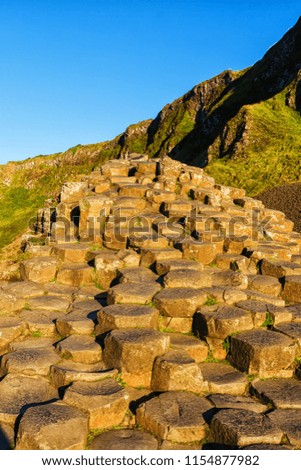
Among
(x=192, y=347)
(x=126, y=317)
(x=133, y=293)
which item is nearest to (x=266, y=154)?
(x=133, y=293)

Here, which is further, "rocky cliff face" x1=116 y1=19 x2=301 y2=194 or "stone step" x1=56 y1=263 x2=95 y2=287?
"rocky cliff face" x1=116 y1=19 x2=301 y2=194

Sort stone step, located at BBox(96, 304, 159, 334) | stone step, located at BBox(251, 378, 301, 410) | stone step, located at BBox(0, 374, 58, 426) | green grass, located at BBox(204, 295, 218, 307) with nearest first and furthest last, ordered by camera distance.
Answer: stone step, located at BBox(0, 374, 58, 426)
stone step, located at BBox(251, 378, 301, 410)
stone step, located at BBox(96, 304, 159, 334)
green grass, located at BBox(204, 295, 218, 307)

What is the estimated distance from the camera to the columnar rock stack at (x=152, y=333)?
469 cm

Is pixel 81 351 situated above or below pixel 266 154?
below

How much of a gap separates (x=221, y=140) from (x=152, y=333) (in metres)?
31.3

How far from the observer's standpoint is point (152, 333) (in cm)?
595

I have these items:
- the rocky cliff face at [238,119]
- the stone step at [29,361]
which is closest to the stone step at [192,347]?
the stone step at [29,361]

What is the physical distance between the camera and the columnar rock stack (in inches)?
185

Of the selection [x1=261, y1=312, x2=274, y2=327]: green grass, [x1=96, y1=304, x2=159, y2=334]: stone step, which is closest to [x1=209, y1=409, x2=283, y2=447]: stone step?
[x1=96, y1=304, x2=159, y2=334]: stone step

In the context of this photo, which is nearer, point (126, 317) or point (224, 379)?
point (224, 379)

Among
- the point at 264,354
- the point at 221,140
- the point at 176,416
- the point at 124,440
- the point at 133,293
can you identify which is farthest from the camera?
the point at 221,140

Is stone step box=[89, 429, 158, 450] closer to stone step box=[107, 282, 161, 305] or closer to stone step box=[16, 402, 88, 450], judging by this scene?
stone step box=[16, 402, 88, 450]

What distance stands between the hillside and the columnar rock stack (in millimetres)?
6555

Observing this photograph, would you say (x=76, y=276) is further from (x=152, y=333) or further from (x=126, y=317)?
(x=152, y=333)
